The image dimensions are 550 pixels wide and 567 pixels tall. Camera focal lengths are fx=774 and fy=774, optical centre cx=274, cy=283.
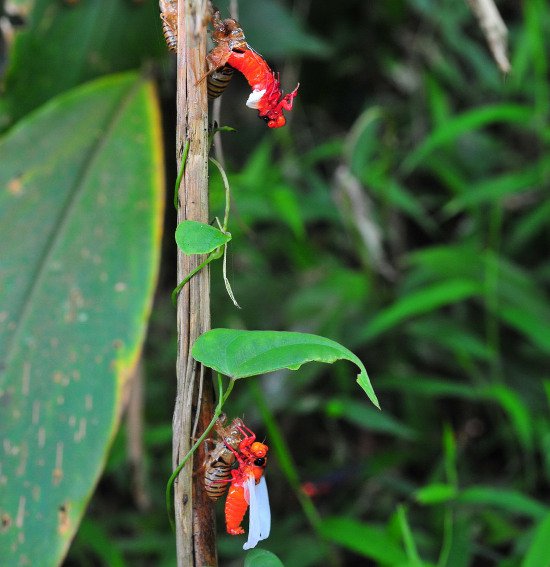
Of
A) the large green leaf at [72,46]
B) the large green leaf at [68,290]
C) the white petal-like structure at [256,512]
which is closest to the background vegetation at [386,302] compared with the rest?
the large green leaf at [72,46]

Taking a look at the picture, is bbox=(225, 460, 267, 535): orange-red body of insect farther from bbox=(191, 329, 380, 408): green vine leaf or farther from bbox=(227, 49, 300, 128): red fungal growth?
bbox=(227, 49, 300, 128): red fungal growth

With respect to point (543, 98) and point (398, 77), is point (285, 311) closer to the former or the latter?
point (543, 98)

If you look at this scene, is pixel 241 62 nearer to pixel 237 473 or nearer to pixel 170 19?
pixel 170 19

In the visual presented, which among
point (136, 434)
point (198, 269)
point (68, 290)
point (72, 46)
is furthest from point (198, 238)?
point (72, 46)

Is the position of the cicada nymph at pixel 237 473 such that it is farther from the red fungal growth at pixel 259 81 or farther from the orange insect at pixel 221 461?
the red fungal growth at pixel 259 81

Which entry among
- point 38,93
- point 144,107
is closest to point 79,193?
point 144,107
